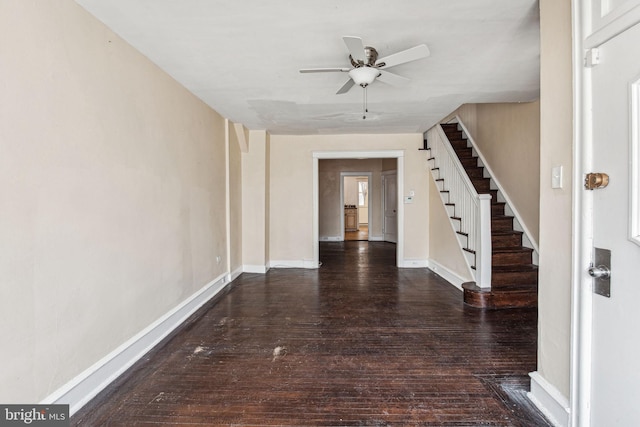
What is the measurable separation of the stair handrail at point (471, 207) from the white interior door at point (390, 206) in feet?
12.1

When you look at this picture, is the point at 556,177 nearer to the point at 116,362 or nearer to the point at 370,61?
the point at 370,61

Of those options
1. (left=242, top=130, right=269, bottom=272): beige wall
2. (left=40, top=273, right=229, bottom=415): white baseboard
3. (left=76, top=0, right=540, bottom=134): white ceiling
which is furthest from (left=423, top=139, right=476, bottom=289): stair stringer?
(left=40, top=273, right=229, bottom=415): white baseboard

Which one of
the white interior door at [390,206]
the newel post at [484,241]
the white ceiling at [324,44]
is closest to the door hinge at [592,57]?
the white ceiling at [324,44]

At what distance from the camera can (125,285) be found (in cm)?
228

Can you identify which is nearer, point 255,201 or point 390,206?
point 255,201

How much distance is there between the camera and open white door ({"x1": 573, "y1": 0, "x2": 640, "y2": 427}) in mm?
1210

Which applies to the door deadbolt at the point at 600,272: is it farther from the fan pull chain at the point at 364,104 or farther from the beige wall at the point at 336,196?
the beige wall at the point at 336,196

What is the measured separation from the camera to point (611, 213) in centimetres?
131

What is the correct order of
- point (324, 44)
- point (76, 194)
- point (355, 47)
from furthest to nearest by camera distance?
1. point (324, 44)
2. point (355, 47)
3. point (76, 194)

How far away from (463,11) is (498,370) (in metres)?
2.53

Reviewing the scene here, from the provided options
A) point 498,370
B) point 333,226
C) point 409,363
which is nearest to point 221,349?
point 409,363

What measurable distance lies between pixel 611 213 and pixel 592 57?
2.37 feet

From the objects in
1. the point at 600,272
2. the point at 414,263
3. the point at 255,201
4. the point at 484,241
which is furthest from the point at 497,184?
→ the point at 255,201

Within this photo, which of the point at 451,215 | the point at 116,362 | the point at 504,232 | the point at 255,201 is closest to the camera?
the point at 116,362
